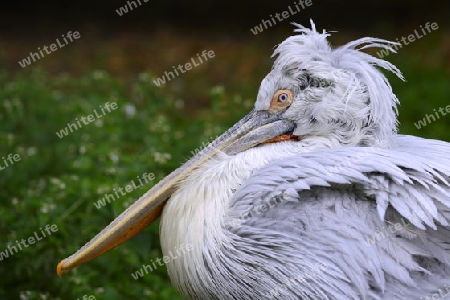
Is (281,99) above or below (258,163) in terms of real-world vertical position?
above

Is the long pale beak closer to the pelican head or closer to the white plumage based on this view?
the pelican head

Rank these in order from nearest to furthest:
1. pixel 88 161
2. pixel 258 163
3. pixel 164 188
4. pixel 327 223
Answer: pixel 327 223 < pixel 258 163 < pixel 164 188 < pixel 88 161

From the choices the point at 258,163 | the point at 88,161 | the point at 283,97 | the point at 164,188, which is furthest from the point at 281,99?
the point at 88,161

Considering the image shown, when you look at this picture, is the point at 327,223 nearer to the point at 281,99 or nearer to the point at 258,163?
the point at 258,163

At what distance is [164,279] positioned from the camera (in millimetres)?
5742

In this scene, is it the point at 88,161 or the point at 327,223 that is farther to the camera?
the point at 88,161

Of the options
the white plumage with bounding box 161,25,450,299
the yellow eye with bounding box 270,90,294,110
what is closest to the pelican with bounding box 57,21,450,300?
the white plumage with bounding box 161,25,450,299

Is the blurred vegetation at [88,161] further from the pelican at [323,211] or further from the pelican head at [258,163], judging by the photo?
the pelican at [323,211]

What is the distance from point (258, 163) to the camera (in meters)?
4.41

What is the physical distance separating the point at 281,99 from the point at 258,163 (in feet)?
1.43

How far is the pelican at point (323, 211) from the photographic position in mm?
3947

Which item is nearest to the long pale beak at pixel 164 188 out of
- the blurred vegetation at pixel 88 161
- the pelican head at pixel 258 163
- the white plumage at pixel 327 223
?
the pelican head at pixel 258 163

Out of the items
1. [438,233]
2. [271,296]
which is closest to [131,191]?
[271,296]

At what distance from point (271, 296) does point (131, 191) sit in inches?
67.0
